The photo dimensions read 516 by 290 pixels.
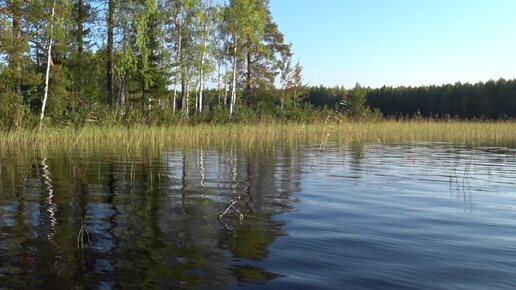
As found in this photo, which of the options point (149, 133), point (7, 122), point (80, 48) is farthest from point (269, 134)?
point (80, 48)

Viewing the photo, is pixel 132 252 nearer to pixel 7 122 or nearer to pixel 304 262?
Result: pixel 304 262

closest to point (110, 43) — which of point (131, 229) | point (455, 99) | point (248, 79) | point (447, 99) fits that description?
point (248, 79)

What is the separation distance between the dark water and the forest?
5247 mm

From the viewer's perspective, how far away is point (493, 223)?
199 inches

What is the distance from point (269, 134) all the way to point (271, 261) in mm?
18448

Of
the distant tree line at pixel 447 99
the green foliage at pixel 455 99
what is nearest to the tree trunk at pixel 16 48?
the distant tree line at pixel 447 99

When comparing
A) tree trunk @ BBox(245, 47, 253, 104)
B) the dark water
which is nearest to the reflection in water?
the dark water

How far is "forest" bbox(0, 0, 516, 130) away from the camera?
763 inches

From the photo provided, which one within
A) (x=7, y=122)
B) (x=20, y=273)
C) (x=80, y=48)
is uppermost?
(x=80, y=48)

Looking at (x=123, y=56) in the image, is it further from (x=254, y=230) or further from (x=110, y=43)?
(x=254, y=230)

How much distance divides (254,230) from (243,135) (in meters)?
16.9

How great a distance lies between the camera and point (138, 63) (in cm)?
2853

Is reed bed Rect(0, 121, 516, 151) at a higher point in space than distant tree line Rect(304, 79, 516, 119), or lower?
lower

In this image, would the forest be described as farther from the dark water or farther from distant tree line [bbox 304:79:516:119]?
distant tree line [bbox 304:79:516:119]
